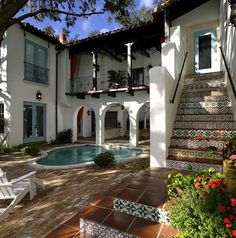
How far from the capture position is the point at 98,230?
2.59m

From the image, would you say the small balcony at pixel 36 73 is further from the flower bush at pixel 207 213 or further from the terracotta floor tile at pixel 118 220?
the flower bush at pixel 207 213

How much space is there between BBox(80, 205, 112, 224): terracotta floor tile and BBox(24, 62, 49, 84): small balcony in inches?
399

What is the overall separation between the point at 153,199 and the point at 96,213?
887mm

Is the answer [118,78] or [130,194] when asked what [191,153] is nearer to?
[130,194]

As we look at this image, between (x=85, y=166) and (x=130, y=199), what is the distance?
4472 millimetres

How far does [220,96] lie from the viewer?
19.2 feet

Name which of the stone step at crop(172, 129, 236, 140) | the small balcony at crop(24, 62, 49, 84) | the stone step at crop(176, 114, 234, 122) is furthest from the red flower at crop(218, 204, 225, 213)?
the small balcony at crop(24, 62, 49, 84)

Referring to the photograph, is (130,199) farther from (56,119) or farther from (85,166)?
(56,119)

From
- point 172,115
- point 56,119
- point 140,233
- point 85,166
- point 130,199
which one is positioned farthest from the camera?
point 56,119

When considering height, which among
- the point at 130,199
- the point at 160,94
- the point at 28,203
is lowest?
the point at 28,203

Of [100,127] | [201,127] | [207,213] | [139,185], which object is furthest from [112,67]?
[207,213]

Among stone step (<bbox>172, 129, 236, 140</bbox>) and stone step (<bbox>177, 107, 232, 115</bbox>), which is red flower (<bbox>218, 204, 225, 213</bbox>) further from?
stone step (<bbox>177, 107, 232, 115</bbox>)

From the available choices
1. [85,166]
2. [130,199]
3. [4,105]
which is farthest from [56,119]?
[130,199]

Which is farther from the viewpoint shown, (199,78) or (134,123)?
(134,123)
